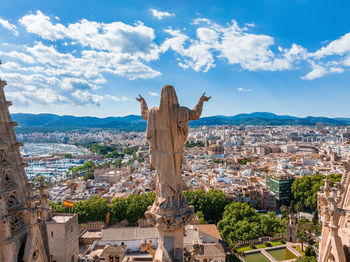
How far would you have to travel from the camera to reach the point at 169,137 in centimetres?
476

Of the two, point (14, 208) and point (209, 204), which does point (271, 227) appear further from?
point (14, 208)

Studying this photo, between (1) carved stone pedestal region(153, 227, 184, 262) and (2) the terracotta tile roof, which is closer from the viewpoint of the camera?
(1) carved stone pedestal region(153, 227, 184, 262)

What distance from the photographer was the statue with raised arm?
4.69m

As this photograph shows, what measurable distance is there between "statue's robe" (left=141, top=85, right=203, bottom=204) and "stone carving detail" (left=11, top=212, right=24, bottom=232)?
353 centimetres

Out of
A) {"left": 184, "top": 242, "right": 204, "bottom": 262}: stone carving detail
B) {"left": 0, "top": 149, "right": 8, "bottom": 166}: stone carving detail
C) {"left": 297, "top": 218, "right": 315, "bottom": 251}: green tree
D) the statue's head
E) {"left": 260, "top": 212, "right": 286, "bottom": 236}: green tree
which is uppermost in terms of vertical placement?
the statue's head

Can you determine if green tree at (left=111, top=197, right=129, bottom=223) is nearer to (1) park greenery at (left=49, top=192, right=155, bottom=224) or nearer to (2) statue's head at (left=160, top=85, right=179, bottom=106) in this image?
(1) park greenery at (left=49, top=192, right=155, bottom=224)

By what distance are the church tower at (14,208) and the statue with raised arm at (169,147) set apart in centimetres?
311

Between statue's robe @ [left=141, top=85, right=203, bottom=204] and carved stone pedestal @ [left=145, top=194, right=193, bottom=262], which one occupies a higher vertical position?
statue's robe @ [left=141, top=85, right=203, bottom=204]

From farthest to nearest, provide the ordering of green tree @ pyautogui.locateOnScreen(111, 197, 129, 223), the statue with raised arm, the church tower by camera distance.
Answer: green tree @ pyautogui.locateOnScreen(111, 197, 129, 223) → the church tower → the statue with raised arm

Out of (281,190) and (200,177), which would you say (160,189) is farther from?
(200,177)

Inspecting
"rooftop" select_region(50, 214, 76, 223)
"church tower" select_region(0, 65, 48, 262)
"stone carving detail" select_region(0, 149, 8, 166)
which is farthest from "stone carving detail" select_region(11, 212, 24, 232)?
"rooftop" select_region(50, 214, 76, 223)

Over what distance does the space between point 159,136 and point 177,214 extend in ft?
4.77

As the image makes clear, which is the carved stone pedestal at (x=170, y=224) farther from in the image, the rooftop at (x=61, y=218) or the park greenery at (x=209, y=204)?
the park greenery at (x=209, y=204)

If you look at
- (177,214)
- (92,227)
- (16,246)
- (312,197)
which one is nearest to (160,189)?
(177,214)
